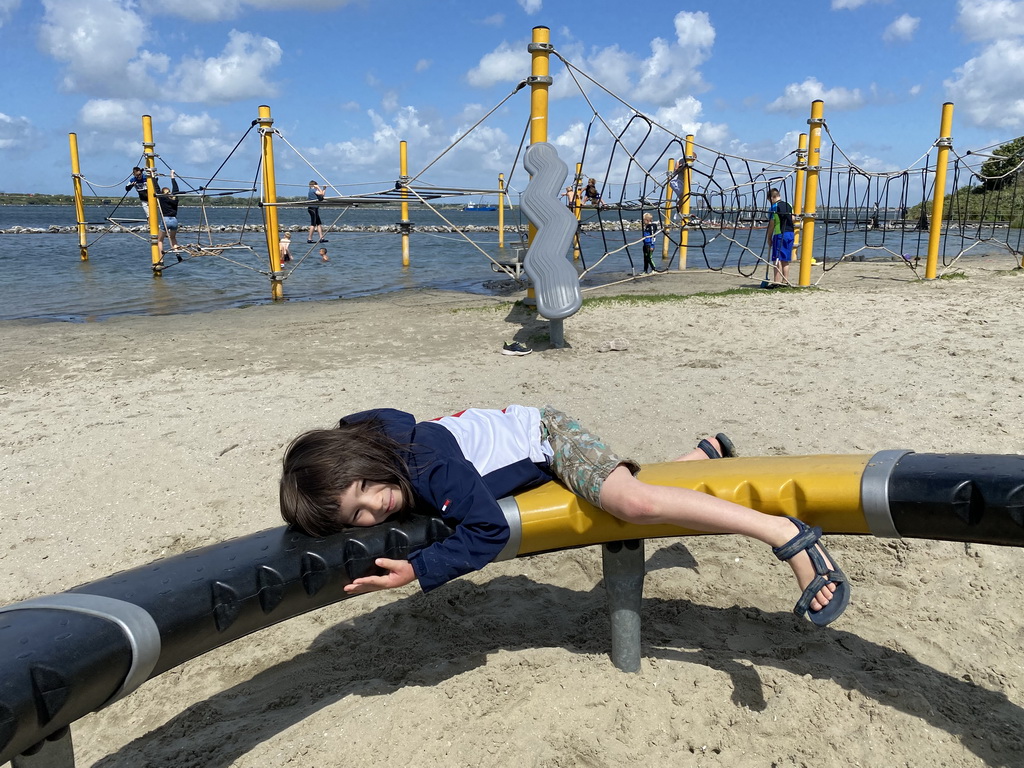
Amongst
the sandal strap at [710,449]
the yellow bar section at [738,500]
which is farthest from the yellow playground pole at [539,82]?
the yellow bar section at [738,500]

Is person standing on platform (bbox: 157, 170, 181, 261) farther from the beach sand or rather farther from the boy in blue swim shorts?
the boy in blue swim shorts

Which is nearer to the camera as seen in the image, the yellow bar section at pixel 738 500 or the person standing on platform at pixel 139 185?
the yellow bar section at pixel 738 500

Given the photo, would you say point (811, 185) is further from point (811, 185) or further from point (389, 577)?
point (389, 577)

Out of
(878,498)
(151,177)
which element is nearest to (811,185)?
(878,498)

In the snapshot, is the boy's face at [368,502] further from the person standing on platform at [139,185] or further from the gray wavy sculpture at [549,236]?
the person standing on platform at [139,185]

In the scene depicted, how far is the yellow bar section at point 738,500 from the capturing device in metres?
2.10

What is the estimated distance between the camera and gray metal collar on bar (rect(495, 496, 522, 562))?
7.01ft

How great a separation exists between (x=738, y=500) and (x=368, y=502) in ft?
3.43

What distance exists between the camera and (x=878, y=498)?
2.05 m

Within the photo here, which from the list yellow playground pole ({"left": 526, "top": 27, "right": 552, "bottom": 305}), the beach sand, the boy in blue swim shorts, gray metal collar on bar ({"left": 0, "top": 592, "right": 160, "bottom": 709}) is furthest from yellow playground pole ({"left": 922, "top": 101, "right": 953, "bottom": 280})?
gray metal collar on bar ({"left": 0, "top": 592, "right": 160, "bottom": 709})

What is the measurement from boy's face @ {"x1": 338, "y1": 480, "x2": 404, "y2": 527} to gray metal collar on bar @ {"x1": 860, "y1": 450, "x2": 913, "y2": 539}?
4.27 feet

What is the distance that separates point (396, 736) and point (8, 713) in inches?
37.4

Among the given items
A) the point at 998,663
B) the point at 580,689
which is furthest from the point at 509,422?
the point at 998,663

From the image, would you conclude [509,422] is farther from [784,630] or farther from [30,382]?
[30,382]
